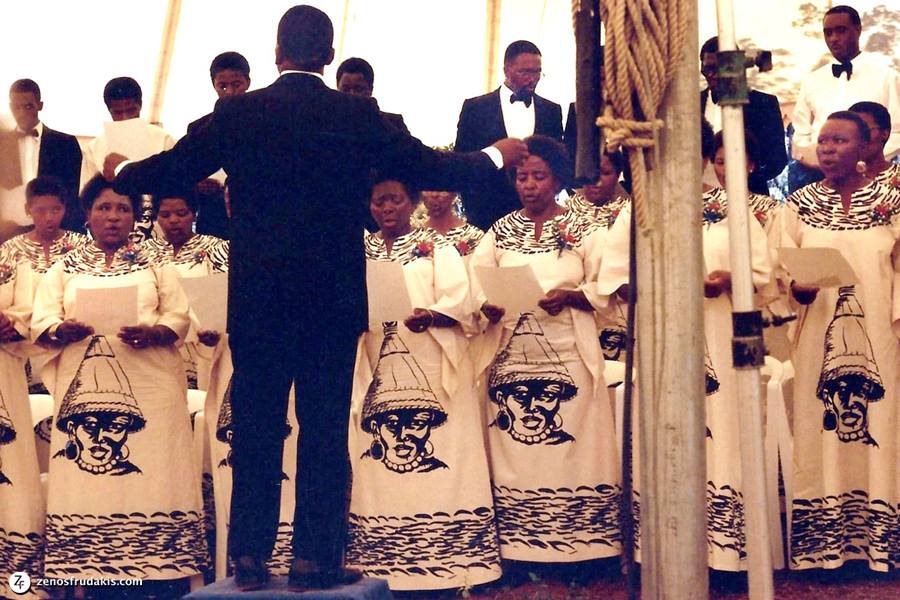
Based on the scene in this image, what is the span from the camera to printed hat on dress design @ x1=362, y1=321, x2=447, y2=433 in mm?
6270

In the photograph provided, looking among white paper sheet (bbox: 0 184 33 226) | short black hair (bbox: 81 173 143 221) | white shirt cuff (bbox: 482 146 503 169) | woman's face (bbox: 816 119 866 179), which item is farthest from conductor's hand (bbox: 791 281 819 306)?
white paper sheet (bbox: 0 184 33 226)

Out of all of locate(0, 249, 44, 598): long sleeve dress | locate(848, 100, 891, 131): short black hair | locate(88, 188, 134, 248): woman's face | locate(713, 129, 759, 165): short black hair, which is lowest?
locate(0, 249, 44, 598): long sleeve dress

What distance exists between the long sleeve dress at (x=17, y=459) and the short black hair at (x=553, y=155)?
8.52 ft

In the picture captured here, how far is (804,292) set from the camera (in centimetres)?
602

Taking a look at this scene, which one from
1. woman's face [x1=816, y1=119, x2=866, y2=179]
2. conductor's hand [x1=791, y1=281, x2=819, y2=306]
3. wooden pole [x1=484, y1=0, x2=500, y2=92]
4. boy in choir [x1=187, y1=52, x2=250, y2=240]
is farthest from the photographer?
wooden pole [x1=484, y1=0, x2=500, y2=92]

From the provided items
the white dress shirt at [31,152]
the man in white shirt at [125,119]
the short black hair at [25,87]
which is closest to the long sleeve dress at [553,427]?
the man in white shirt at [125,119]

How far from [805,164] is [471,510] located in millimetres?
2676

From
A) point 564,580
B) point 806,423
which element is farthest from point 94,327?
point 806,423

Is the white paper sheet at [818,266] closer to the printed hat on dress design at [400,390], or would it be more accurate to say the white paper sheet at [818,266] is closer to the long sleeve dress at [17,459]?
the printed hat on dress design at [400,390]

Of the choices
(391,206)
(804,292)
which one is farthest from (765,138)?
(391,206)

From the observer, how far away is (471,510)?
6.27 meters

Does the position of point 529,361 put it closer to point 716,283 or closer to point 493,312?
point 493,312

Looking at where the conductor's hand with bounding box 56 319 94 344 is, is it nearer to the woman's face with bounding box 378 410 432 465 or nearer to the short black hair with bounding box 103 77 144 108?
the woman's face with bounding box 378 410 432 465

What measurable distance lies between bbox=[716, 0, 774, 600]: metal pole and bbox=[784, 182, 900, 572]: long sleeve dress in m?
2.58
